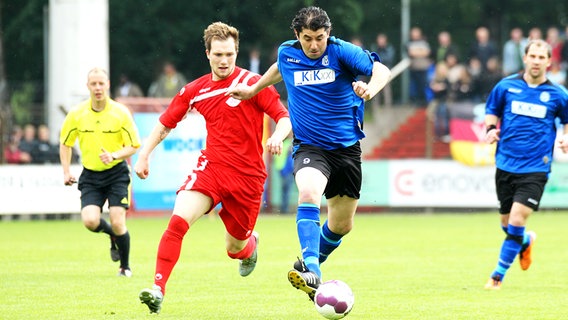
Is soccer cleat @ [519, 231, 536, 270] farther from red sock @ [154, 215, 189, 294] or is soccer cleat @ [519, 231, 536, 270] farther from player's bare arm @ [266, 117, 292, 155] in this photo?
red sock @ [154, 215, 189, 294]

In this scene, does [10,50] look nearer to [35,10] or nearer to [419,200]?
[35,10]

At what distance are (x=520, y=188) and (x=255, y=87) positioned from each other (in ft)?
11.9

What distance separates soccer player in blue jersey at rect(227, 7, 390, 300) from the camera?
31.1ft

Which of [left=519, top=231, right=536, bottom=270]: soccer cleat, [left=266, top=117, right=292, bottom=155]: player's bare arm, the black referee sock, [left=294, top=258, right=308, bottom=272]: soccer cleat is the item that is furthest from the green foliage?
[left=294, top=258, right=308, bottom=272]: soccer cleat

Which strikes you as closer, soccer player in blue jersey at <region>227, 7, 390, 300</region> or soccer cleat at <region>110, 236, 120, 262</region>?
soccer player in blue jersey at <region>227, 7, 390, 300</region>

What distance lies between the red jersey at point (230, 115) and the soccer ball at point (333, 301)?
68.4 inches

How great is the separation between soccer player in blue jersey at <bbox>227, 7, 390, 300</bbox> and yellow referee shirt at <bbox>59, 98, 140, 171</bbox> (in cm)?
380

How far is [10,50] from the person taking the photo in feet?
Answer: 125

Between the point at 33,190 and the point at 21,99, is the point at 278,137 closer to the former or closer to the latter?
the point at 33,190

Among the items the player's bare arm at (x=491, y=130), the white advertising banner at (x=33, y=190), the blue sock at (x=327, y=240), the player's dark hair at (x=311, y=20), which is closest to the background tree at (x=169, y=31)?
the white advertising banner at (x=33, y=190)

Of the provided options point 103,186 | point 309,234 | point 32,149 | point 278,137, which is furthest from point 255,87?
point 32,149

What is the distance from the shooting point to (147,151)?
9.94 m

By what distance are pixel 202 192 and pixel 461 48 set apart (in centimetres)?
2923

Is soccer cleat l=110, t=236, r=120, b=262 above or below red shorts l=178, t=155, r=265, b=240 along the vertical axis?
below
